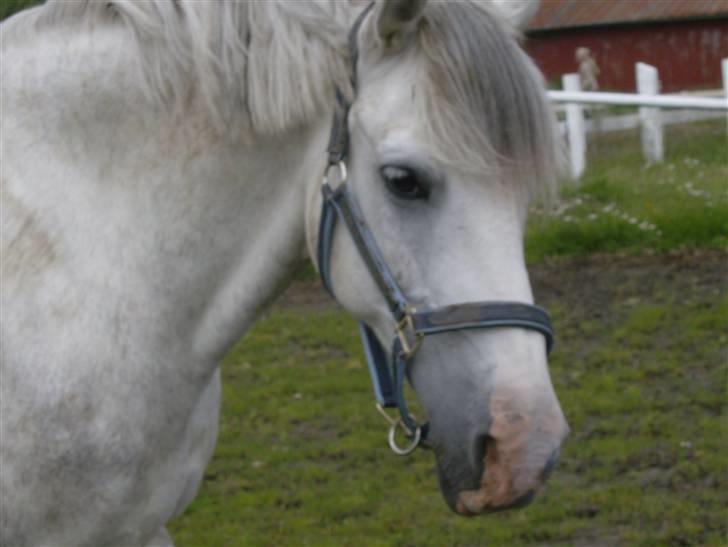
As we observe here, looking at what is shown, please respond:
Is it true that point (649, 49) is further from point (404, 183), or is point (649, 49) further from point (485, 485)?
point (485, 485)

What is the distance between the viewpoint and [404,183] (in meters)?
2.66

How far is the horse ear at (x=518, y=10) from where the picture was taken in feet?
9.53

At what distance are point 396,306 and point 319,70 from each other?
1.70 ft

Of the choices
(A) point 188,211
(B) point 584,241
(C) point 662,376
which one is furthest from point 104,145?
(B) point 584,241

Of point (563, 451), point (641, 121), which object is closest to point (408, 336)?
point (563, 451)

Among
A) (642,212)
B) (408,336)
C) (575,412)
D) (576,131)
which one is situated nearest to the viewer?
(408,336)

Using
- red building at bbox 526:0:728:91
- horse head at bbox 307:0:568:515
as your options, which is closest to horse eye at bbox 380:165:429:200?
horse head at bbox 307:0:568:515

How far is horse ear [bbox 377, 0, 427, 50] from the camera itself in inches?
103

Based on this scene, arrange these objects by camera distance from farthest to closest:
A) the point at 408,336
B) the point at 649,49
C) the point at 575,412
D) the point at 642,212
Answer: the point at 649,49 → the point at 642,212 → the point at 575,412 → the point at 408,336

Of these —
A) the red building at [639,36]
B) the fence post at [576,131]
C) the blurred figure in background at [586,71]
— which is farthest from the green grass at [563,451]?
the red building at [639,36]

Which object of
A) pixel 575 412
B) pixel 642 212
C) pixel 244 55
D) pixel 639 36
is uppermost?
pixel 244 55

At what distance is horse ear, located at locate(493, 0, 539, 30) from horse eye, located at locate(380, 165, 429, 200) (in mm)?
480

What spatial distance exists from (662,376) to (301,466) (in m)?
2.06

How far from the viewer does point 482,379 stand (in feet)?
8.42
